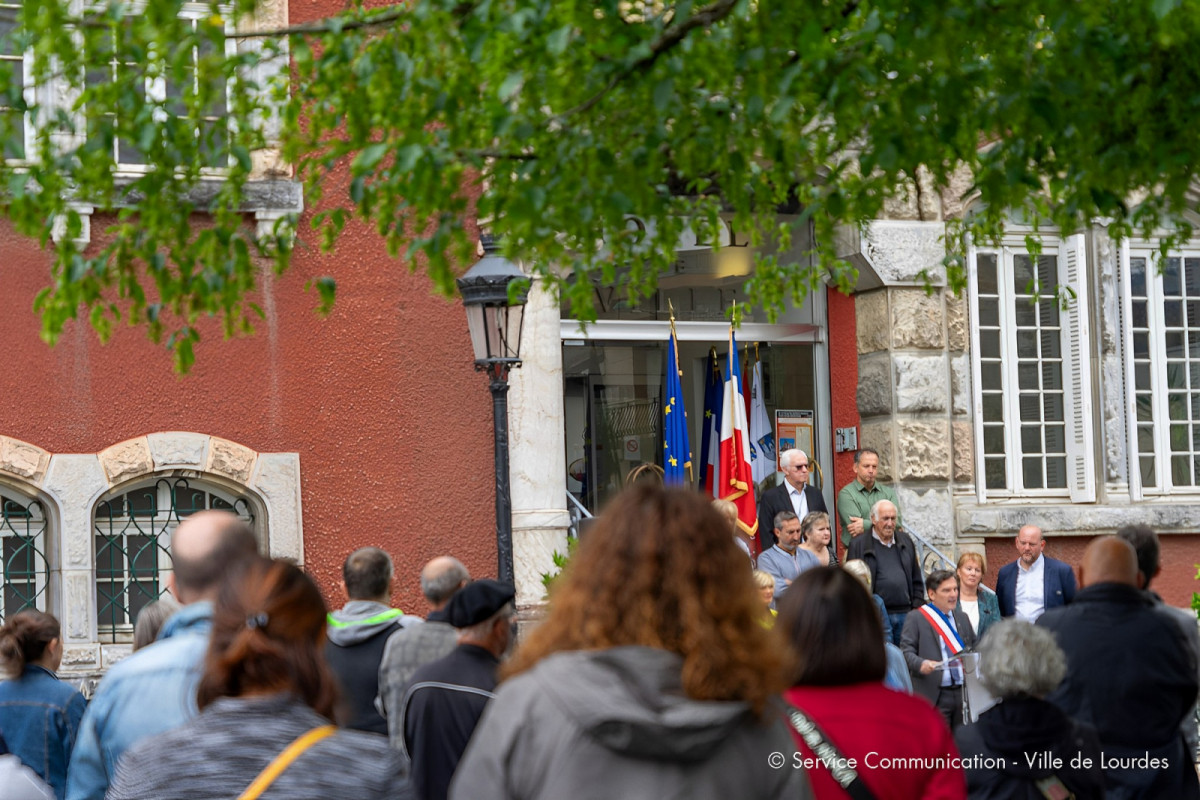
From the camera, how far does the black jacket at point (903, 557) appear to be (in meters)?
10.1

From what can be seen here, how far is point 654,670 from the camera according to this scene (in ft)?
7.88

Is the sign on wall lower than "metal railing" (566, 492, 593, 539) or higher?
higher

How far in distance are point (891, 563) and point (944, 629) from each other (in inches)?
33.8

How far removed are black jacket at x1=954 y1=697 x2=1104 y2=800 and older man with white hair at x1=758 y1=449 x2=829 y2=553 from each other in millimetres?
6408

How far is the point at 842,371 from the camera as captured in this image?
38.9ft

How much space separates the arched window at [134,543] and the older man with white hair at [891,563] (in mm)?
4406

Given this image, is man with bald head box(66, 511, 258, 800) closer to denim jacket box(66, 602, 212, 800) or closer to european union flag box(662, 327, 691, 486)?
denim jacket box(66, 602, 212, 800)

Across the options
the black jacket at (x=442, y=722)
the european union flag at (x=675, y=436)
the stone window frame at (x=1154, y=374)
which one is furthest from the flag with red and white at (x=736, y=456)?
the black jacket at (x=442, y=722)

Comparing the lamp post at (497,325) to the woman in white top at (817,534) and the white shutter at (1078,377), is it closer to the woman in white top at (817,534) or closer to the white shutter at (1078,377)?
the woman in white top at (817,534)

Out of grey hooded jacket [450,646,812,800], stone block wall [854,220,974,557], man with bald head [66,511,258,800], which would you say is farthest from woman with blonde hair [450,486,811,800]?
stone block wall [854,220,974,557]

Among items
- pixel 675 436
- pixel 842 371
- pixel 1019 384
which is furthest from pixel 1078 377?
pixel 675 436

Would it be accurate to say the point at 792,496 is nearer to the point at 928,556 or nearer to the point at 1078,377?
the point at 928,556

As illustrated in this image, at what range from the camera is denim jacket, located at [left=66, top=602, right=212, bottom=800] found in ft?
11.2

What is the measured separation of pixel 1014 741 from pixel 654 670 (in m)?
1.86
